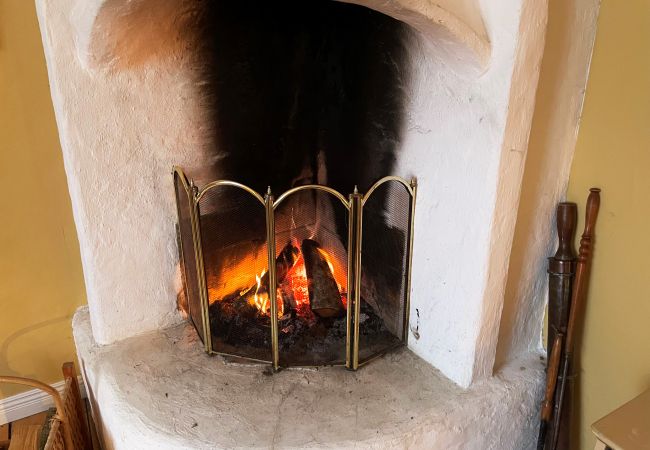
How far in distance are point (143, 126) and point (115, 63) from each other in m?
0.16

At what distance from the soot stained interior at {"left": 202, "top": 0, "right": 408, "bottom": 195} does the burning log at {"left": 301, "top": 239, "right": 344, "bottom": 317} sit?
7.3 inches

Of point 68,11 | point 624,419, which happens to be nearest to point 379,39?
point 68,11

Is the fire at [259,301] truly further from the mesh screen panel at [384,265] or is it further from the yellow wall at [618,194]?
the yellow wall at [618,194]

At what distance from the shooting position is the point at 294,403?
1.21 metres

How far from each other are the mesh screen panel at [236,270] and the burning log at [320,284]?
0.12 meters

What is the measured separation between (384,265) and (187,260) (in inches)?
20.2

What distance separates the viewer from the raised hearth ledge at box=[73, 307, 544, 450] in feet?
3.67

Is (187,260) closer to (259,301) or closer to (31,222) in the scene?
(259,301)

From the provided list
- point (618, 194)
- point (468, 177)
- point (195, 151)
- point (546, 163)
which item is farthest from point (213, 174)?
point (618, 194)

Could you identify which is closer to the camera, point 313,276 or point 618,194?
Result: point 618,194

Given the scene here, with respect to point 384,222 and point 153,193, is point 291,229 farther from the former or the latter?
point 153,193

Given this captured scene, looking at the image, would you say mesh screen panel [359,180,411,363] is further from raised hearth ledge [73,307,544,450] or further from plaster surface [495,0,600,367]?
plaster surface [495,0,600,367]

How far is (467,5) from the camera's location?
1.00 m

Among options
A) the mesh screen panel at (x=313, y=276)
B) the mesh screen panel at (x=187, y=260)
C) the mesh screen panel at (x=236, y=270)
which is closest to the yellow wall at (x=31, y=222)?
the mesh screen panel at (x=187, y=260)
